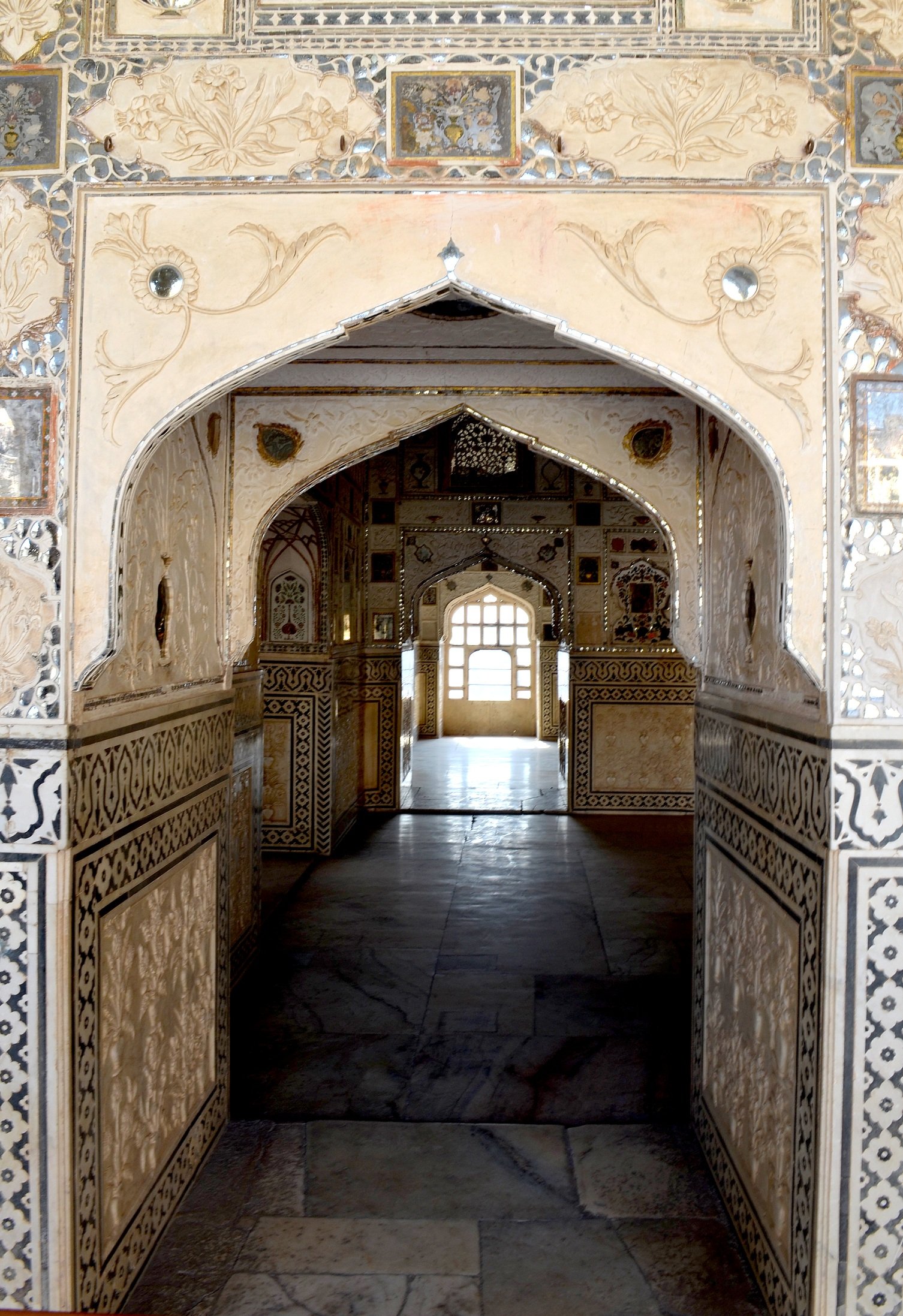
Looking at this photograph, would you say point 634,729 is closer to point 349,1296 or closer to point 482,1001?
point 482,1001

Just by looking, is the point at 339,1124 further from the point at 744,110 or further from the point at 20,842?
the point at 744,110

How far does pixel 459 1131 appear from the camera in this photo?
319 cm

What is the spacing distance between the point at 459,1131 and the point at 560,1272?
0.76m

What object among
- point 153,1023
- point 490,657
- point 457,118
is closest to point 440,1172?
point 153,1023

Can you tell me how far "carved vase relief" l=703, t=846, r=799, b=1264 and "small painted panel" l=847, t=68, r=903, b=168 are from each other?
1601 mm

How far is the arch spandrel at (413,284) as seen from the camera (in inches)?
83.0

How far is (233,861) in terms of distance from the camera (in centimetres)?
458

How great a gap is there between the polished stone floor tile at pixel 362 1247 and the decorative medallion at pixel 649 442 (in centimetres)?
223

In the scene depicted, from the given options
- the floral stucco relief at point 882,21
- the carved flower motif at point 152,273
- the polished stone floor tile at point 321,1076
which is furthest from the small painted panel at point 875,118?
the polished stone floor tile at point 321,1076

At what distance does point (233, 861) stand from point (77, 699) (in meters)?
2.61

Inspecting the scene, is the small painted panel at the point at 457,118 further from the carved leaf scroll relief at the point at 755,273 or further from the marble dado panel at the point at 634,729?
the marble dado panel at the point at 634,729

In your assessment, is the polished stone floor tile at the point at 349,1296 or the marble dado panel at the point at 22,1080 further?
the polished stone floor tile at the point at 349,1296

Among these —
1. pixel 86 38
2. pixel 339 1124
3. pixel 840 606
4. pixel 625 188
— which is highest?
pixel 86 38

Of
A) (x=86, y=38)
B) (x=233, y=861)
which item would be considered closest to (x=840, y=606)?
(x=86, y=38)
